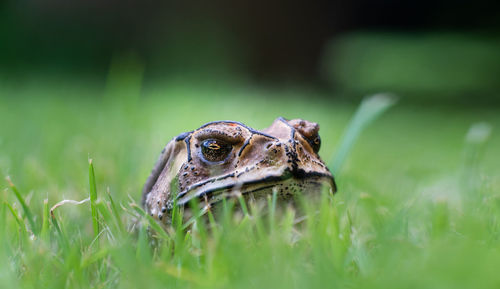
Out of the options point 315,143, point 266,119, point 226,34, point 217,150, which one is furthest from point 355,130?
point 226,34

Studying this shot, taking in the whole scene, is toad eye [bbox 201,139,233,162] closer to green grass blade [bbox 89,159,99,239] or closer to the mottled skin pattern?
the mottled skin pattern

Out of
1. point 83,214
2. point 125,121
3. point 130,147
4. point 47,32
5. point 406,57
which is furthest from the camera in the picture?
point 47,32

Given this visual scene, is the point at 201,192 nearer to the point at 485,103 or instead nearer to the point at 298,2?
the point at 485,103

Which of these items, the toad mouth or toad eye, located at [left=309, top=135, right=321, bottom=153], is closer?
the toad mouth

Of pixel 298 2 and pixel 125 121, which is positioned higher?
pixel 298 2

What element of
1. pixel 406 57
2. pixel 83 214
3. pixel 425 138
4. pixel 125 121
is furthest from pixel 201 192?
pixel 406 57

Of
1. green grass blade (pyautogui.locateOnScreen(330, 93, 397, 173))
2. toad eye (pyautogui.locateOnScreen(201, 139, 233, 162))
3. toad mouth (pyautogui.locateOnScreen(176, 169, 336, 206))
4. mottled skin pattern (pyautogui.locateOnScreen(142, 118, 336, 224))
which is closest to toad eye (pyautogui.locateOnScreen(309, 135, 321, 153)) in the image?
mottled skin pattern (pyautogui.locateOnScreen(142, 118, 336, 224))

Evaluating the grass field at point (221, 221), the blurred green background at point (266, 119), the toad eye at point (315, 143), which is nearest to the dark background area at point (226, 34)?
the blurred green background at point (266, 119)
